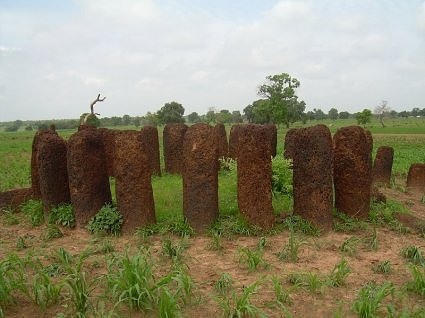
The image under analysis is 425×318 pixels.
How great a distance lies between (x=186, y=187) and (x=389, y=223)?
12.9ft

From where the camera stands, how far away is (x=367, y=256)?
6.43m

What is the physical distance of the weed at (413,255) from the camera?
6.10 meters

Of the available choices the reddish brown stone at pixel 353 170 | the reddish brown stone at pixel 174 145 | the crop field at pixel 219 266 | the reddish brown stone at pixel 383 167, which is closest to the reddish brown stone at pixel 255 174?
the crop field at pixel 219 266

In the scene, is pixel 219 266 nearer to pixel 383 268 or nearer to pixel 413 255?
pixel 383 268

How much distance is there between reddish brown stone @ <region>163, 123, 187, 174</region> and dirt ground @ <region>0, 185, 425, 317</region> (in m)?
5.91

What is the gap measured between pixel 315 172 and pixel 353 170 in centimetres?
104

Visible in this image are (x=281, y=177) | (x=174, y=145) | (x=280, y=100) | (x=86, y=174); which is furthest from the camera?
Result: (x=280, y=100)

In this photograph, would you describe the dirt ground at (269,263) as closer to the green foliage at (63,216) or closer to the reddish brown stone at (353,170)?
the green foliage at (63,216)

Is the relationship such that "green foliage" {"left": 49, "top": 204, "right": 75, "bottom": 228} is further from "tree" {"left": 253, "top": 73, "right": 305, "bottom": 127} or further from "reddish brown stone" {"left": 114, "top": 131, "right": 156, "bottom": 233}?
"tree" {"left": 253, "top": 73, "right": 305, "bottom": 127}

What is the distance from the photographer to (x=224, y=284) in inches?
206

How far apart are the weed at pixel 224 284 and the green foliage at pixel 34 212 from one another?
4771mm

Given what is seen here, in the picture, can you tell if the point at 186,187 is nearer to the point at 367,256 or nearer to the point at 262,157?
the point at 262,157

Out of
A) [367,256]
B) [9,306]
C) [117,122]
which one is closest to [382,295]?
[367,256]

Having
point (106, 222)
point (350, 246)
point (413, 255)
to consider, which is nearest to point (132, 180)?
point (106, 222)
